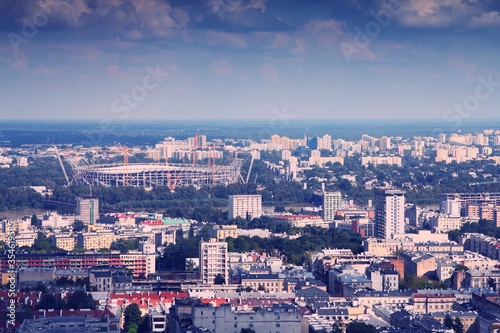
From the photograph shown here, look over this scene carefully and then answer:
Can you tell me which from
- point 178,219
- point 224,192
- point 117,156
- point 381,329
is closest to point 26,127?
point 117,156

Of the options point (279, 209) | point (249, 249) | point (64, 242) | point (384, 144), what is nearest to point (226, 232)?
point (249, 249)

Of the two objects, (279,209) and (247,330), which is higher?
(279,209)

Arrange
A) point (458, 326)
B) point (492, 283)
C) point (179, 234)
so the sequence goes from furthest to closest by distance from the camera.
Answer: point (179, 234)
point (492, 283)
point (458, 326)

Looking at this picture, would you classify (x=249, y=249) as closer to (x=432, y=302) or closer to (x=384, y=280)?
(x=384, y=280)

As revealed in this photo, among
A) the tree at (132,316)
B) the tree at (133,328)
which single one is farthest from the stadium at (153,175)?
the tree at (133,328)

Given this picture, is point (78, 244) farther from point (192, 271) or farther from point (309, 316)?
point (309, 316)

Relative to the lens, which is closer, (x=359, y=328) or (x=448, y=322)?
(x=359, y=328)
